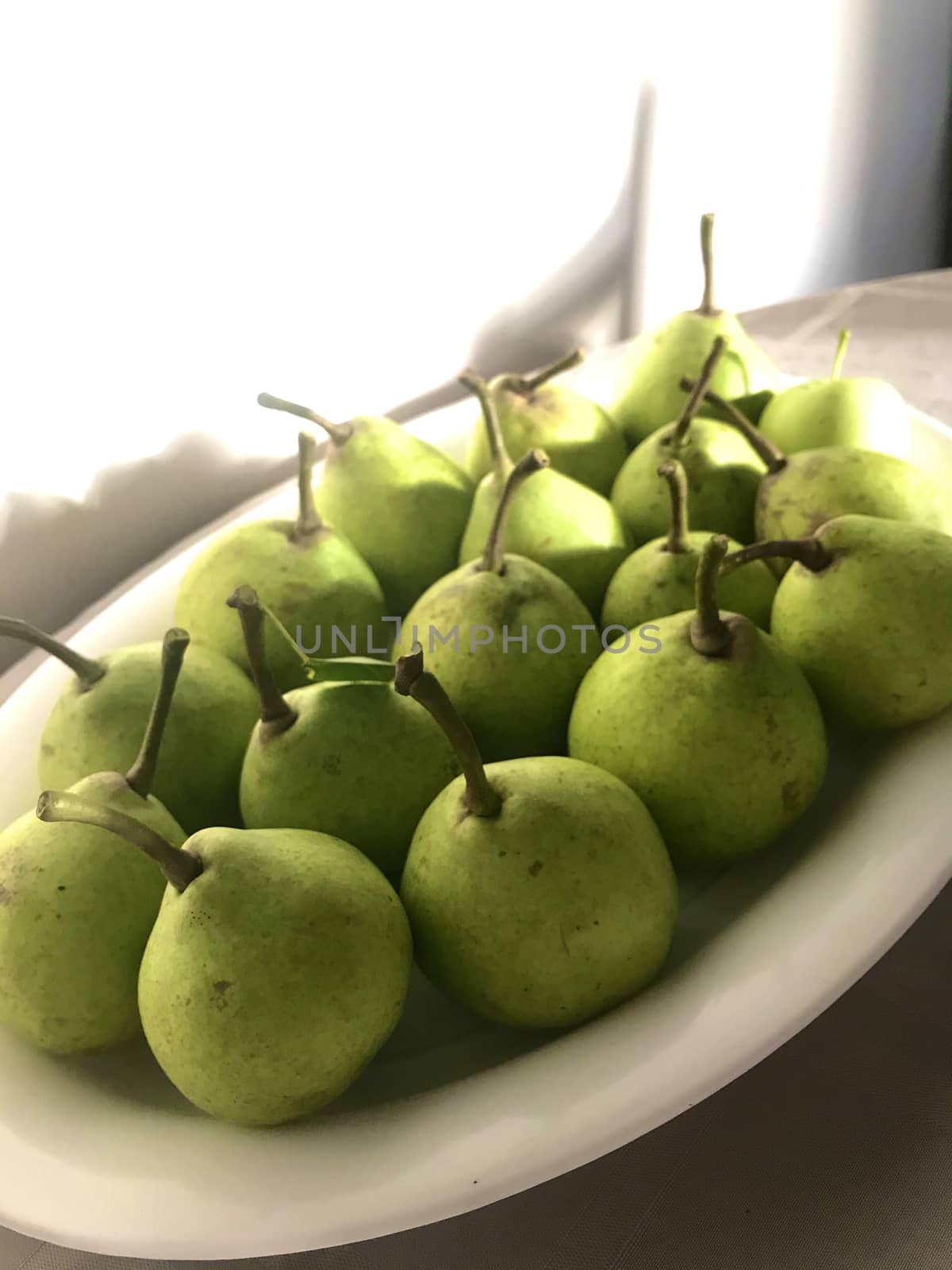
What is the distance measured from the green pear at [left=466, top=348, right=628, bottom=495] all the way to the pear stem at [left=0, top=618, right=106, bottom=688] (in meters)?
0.31

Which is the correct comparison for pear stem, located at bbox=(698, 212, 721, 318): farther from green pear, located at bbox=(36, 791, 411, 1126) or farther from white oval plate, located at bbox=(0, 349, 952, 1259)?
green pear, located at bbox=(36, 791, 411, 1126)

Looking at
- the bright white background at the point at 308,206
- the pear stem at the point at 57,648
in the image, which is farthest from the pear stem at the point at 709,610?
the bright white background at the point at 308,206

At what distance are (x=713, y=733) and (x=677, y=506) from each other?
150mm

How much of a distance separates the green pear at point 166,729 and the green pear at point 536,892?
0.16m

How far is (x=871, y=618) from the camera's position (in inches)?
21.1

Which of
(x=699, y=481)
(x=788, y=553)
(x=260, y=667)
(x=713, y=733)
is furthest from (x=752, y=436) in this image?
(x=260, y=667)

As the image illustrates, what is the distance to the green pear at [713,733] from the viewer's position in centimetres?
50

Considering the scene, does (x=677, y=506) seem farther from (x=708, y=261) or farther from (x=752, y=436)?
(x=708, y=261)

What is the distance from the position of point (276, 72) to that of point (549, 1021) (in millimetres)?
703

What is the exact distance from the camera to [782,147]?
1.29 m

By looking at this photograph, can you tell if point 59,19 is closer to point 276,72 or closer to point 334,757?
point 276,72

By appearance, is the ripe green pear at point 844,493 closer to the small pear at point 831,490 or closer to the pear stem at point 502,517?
the small pear at point 831,490

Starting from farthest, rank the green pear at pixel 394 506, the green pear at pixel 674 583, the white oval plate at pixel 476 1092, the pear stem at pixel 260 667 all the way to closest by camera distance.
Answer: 1. the green pear at pixel 394 506
2. the green pear at pixel 674 583
3. the pear stem at pixel 260 667
4. the white oval plate at pixel 476 1092

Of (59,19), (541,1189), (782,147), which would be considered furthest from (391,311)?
(541,1189)
